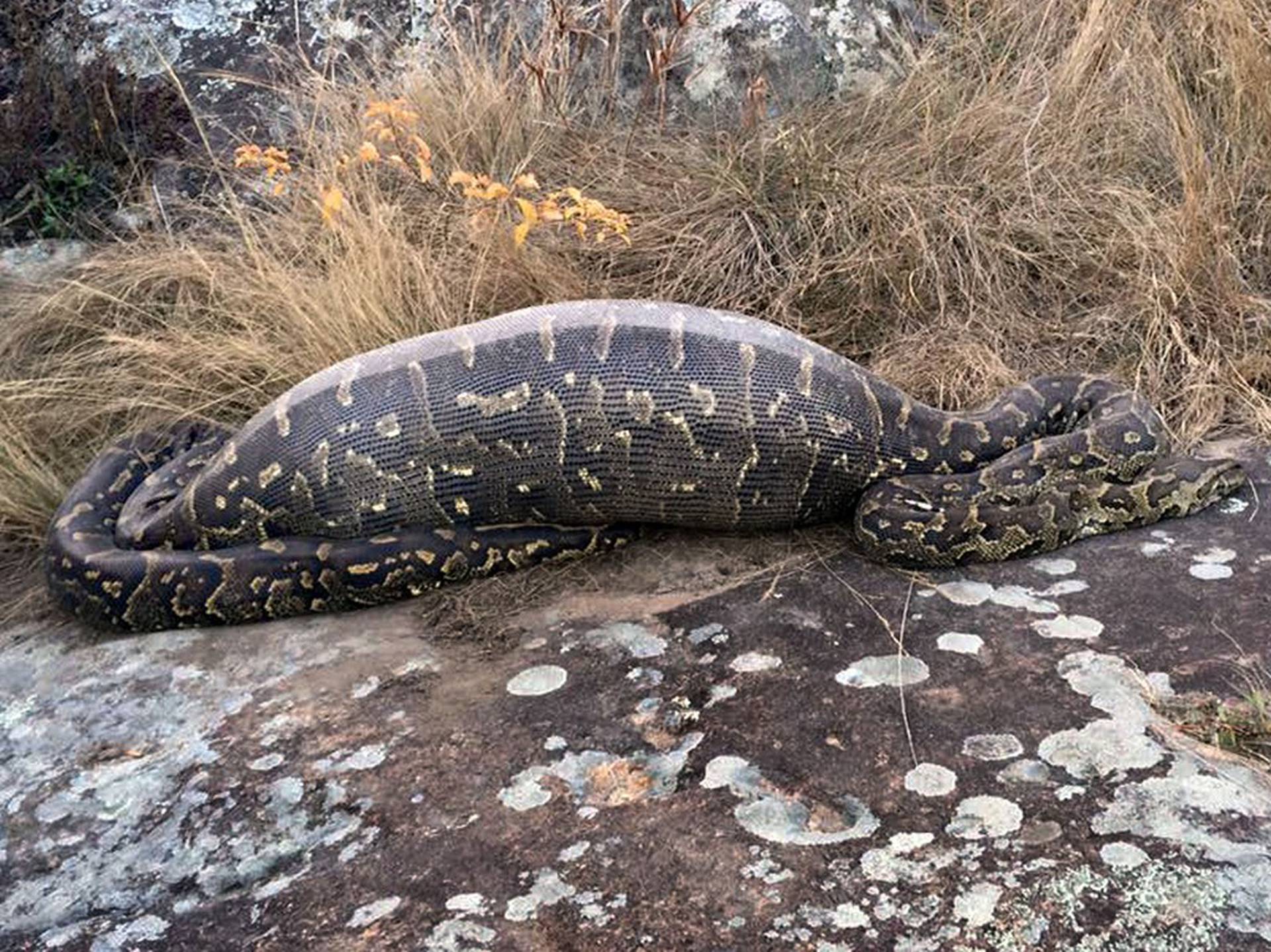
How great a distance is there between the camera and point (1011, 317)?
6195 mm

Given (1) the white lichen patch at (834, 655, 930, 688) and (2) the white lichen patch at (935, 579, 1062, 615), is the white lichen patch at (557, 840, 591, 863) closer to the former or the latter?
(1) the white lichen patch at (834, 655, 930, 688)

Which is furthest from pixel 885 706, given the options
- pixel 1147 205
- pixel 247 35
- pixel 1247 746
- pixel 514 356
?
pixel 247 35

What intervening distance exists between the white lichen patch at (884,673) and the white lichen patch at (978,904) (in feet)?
3.03

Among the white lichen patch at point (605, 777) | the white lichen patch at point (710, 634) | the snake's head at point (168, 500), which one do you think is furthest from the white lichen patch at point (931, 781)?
the snake's head at point (168, 500)

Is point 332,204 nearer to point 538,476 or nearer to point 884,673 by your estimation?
point 538,476

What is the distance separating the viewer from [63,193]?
24.4ft

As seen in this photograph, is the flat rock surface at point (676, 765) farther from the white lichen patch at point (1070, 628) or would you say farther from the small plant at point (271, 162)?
the small plant at point (271, 162)

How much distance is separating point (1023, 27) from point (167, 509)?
5.42 metres

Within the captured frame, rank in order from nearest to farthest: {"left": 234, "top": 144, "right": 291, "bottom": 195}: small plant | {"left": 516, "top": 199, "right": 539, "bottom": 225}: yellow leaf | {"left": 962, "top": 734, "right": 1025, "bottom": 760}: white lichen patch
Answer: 1. {"left": 962, "top": 734, "right": 1025, "bottom": 760}: white lichen patch
2. {"left": 516, "top": 199, "right": 539, "bottom": 225}: yellow leaf
3. {"left": 234, "top": 144, "right": 291, "bottom": 195}: small plant

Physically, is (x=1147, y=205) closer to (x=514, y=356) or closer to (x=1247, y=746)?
(x=514, y=356)

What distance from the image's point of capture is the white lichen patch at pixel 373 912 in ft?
10.2

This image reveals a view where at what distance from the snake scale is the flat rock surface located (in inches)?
5.7

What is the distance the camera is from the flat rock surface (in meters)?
3.02

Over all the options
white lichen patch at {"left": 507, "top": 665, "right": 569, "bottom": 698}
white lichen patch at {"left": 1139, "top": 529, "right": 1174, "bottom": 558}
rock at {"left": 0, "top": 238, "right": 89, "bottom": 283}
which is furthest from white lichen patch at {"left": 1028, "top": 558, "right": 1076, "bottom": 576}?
rock at {"left": 0, "top": 238, "right": 89, "bottom": 283}
